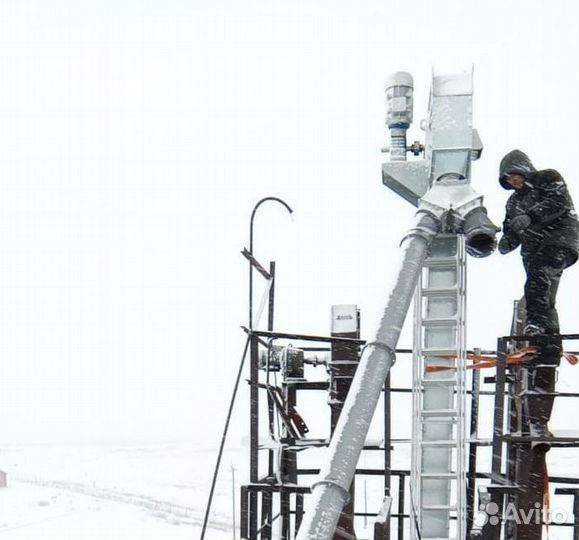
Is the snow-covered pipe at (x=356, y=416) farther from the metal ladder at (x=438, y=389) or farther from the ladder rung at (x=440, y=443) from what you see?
the ladder rung at (x=440, y=443)

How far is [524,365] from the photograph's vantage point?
7801 mm

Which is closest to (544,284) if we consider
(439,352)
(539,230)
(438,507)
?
(539,230)

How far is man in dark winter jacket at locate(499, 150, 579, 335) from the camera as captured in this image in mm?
7527

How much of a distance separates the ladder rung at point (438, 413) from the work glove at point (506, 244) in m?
1.77

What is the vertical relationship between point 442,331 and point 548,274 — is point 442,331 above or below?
below

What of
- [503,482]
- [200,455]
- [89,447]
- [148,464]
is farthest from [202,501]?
[503,482]

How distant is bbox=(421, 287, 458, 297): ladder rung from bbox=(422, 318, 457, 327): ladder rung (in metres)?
0.21

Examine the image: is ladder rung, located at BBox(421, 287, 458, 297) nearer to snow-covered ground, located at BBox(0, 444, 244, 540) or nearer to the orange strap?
the orange strap

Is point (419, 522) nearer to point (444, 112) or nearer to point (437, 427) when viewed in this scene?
point (437, 427)

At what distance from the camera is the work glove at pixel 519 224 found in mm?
7428

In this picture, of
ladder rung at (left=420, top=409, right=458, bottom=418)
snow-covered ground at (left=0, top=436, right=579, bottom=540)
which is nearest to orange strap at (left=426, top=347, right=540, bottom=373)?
ladder rung at (left=420, top=409, right=458, bottom=418)

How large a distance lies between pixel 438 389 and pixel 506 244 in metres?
1.68

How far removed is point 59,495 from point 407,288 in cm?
8968

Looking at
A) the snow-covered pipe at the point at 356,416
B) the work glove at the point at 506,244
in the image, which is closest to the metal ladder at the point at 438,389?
the snow-covered pipe at the point at 356,416
